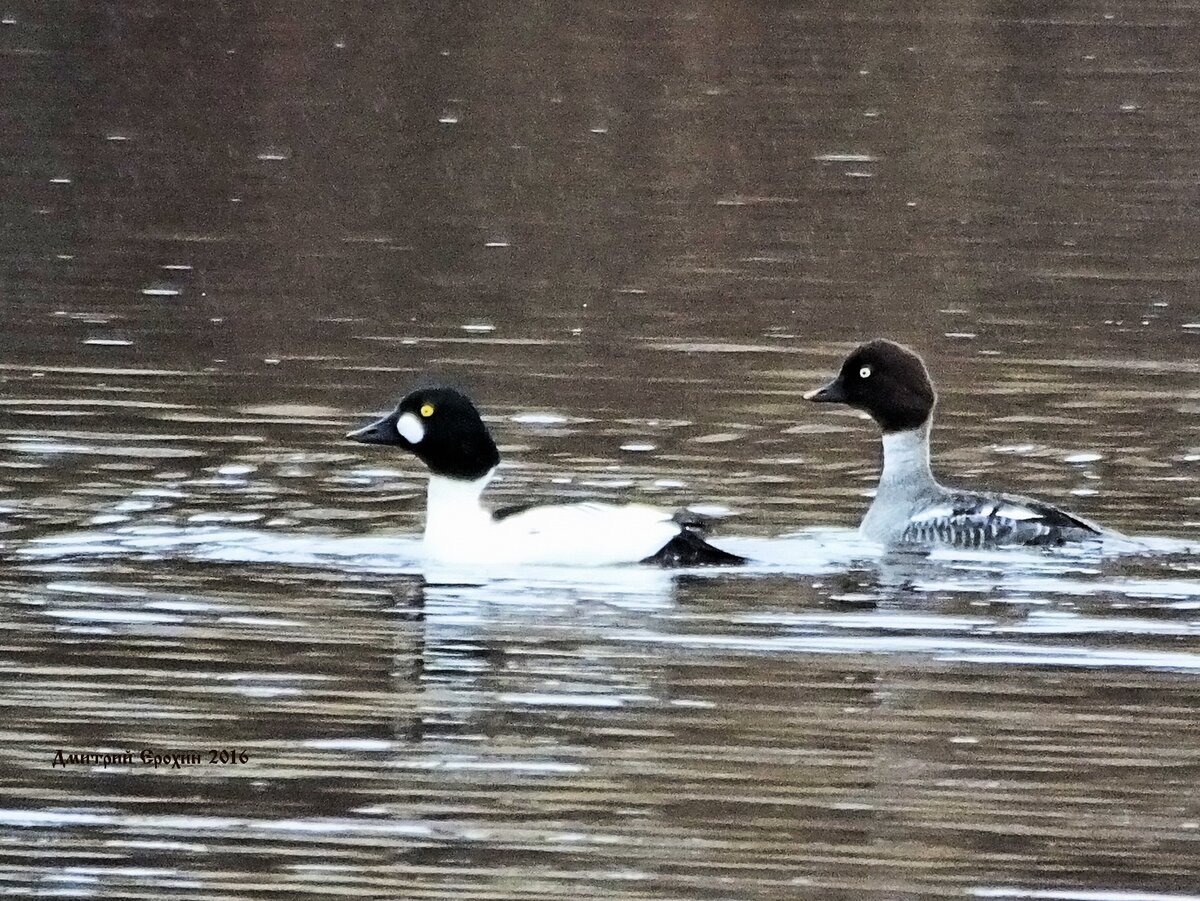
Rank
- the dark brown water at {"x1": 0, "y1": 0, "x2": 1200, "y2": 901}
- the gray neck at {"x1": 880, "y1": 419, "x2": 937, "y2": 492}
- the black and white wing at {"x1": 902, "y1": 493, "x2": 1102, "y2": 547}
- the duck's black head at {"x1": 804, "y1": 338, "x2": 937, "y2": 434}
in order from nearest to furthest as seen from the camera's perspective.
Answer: the dark brown water at {"x1": 0, "y1": 0, "x2": 1200, "y2": 901} → the black and white wing at {"x1": 902, "y1": 493, "x2": 1102, "y2": 547} → the gray neck at {"x1": 880, "y1": 419, "x2": 937, "y2": 492} → the duck's black head at {"x1": 804, "y1": 338, "x2": 937, "y2": 434}

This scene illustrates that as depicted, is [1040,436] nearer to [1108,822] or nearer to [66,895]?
[1108,822]

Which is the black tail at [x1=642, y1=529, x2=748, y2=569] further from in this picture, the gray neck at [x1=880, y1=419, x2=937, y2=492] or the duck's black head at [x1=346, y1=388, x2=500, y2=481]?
the gray neck at [x1=880, y1=419, x2=937, y2=492]

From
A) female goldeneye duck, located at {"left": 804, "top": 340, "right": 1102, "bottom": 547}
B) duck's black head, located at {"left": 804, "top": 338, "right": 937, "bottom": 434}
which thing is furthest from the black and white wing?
duck's black head, located at {"left": 804, "top": 338, "right": 937, "bottom": 434}

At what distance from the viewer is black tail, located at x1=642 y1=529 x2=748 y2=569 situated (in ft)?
40.3

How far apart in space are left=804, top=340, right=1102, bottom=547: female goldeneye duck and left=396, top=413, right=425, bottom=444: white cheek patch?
189 centimetres

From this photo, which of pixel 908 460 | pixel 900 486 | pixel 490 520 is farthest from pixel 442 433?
pixel 908 460

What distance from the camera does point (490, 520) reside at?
1252 cm

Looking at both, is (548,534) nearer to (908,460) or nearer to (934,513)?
(934,513)

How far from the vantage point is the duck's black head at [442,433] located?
1269cm

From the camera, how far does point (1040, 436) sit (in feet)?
48.7

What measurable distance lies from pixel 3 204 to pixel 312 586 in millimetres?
11398

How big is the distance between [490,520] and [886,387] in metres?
2.16

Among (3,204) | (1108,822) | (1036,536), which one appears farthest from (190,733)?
(3,204)

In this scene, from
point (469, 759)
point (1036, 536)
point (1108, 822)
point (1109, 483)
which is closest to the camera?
point (1108, 822)
